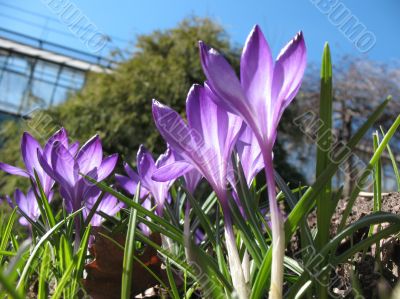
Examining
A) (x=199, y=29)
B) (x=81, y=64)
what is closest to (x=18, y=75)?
(x=81, y=64)

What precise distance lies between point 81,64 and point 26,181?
7.55 meters

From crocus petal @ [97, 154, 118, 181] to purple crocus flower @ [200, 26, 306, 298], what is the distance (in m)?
0.32

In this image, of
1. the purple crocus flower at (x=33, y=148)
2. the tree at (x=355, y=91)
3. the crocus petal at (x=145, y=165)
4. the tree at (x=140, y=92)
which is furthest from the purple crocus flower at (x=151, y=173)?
the tree at (x=355, y=91)

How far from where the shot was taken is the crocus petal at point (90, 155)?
0.68 m

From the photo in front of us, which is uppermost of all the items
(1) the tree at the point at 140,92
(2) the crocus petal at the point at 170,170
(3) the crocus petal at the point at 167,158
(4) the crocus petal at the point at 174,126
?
(1) the tree at the point at 140,92

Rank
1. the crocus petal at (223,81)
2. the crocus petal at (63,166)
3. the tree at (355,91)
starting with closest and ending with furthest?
the crocus petal at (223,81)
the crocus petal at (63,166)
the tree at (355,91)

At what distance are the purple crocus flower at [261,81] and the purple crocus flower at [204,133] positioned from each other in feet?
0.21

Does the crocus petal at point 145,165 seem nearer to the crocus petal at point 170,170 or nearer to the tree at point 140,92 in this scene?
the crocus petal at point 170,170

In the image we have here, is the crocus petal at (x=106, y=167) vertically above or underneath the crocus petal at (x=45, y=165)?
above

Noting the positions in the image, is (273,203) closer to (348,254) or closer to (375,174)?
(348,254)

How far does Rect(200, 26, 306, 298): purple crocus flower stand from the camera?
40 cm

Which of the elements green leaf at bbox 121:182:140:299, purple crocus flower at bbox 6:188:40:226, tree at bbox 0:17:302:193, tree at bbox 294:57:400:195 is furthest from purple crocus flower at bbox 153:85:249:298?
tree at bbox 294:57:400:195

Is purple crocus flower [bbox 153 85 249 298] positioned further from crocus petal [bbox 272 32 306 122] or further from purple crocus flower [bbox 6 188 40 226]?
purple crocus flower [bbox 6 188 40 226]

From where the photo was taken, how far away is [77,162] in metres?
0.67
